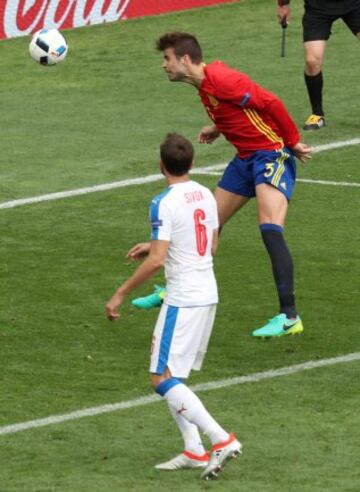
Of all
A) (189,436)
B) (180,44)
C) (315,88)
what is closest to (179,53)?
(180,44)

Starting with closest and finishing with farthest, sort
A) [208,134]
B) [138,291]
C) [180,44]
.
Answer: [180,44] → [208,134] → [138,291]

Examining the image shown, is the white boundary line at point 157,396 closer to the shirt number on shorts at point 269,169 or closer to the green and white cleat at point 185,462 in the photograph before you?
the green and white cleat at point 185,462

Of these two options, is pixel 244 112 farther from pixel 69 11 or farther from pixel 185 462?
pixel 69 11

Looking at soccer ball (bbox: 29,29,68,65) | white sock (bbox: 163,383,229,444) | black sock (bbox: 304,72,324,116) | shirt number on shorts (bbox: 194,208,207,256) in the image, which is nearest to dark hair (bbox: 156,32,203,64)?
shirt number on shorts (bbox: 194,208,207,256)

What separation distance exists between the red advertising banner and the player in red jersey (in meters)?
12.0

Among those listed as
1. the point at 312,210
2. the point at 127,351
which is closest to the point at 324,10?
the point at 312,210

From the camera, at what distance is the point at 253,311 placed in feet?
39.1

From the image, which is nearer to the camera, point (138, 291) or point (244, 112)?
point (244, 112)

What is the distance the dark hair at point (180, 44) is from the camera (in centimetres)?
1081

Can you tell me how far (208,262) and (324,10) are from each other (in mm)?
9706

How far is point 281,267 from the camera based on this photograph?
36.6 feet

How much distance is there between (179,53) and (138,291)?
236 centimetres

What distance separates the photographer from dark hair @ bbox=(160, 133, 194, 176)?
862cm

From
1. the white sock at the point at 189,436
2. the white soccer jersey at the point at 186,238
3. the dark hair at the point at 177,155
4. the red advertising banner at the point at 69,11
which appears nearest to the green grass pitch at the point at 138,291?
the white sock at the point at 189,436
